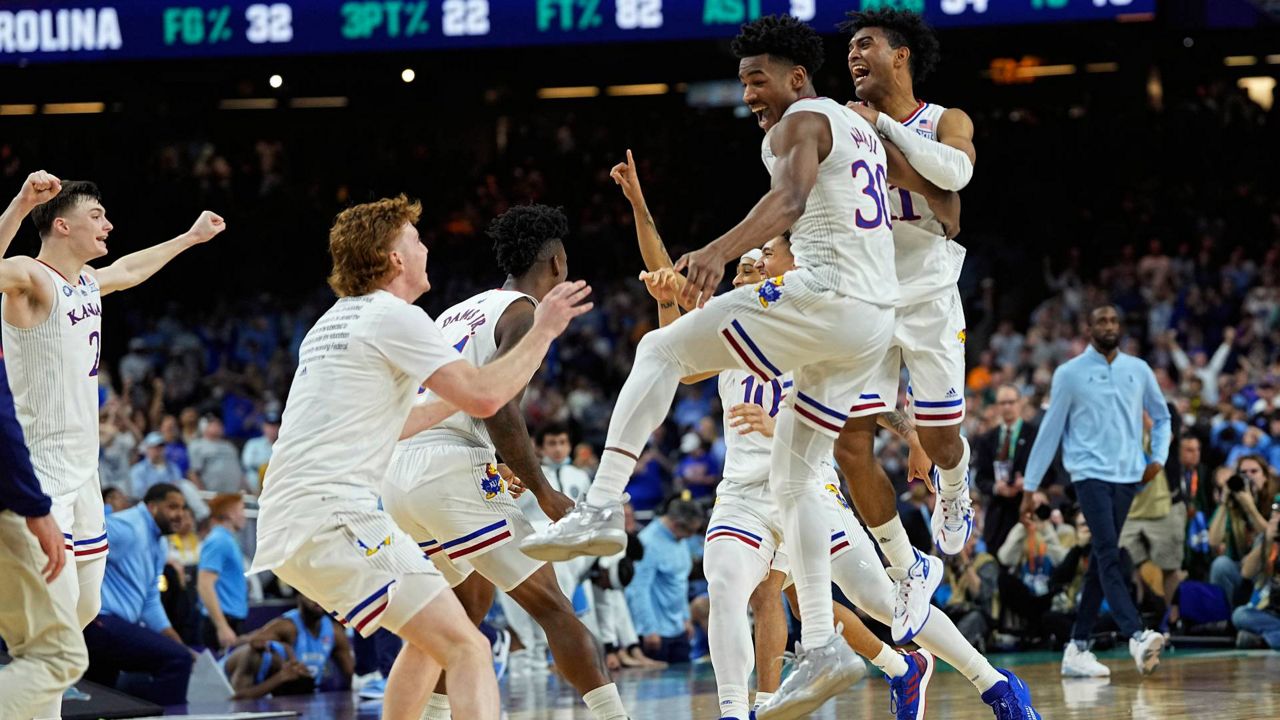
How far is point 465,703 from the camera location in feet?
18.1

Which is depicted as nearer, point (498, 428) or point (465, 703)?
point (465, 703)

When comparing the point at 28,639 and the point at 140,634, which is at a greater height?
the point at 28,639

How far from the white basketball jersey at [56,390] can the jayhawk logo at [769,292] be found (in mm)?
2928

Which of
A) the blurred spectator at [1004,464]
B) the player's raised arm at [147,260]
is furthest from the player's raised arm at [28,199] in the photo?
the blurred spectator at [1004,464]

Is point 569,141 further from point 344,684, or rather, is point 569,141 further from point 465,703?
point 465,703

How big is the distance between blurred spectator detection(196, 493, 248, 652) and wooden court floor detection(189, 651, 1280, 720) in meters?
1.08

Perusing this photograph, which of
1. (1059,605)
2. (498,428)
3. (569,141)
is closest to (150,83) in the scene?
(569,141)

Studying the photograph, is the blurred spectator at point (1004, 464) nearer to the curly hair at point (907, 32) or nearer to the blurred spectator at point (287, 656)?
the blurred spectator at point (287, 656)

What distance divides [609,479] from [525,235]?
1.62m

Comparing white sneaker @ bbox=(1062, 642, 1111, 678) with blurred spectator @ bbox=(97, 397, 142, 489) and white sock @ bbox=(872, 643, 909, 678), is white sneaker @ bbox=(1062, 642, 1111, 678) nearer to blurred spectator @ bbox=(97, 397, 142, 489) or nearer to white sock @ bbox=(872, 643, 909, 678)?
white sock @ bbox=(872, 643, 909, 678)

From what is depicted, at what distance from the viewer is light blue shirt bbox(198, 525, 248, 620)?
12.0m

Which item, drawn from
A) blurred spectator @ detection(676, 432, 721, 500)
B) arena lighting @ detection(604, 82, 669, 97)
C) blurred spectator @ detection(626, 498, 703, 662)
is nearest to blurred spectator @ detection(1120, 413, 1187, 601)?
blurred spectator @ detection(626, 498, 703, 662)

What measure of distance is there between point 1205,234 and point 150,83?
16099mm

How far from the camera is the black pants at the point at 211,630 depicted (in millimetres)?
12352
